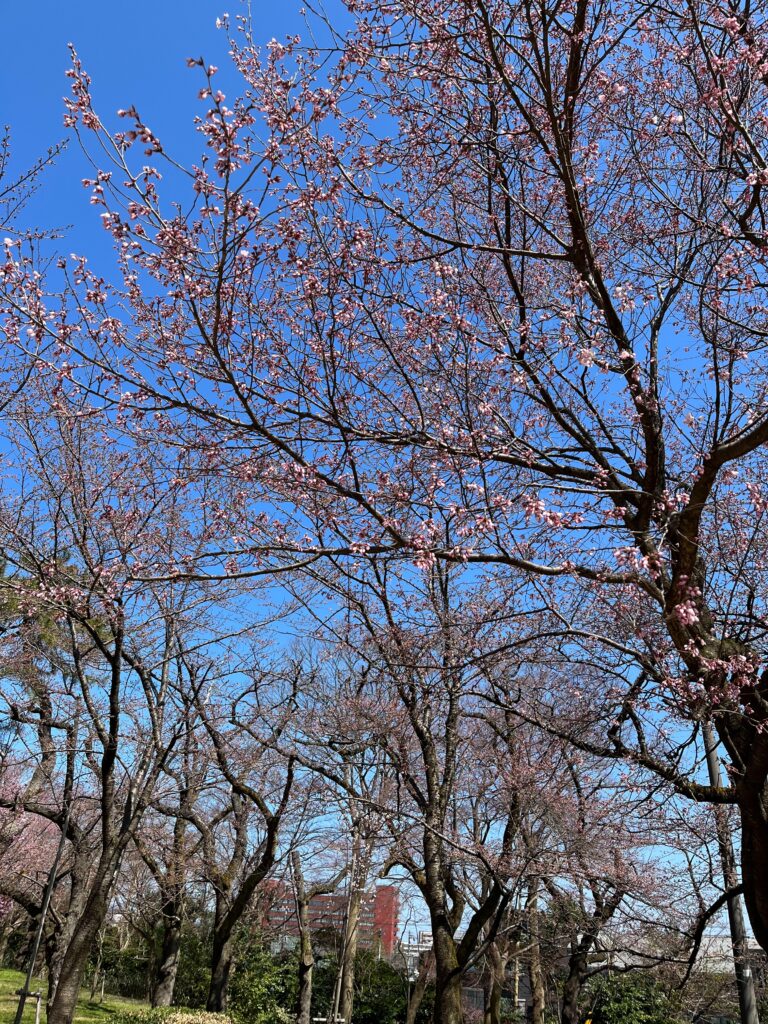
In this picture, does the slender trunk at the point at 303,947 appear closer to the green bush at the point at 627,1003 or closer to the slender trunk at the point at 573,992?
the slender trunk at the point at 573,992

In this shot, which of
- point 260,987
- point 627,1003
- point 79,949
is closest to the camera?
point 79,949

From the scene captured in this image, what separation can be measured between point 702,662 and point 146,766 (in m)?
7.30

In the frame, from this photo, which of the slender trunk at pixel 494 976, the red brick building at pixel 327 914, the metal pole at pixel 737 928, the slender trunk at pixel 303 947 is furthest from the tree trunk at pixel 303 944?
the metal pole at pixel 737 928

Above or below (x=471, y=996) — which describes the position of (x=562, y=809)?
above

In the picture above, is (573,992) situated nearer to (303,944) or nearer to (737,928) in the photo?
(737,928)

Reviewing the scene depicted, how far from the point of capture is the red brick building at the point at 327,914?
67.7 ft

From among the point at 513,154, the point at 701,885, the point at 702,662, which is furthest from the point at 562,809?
the point at 513,154

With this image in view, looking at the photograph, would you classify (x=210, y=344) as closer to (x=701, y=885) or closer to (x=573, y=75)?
(x=573, y=75)

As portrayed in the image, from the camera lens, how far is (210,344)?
12.8 ft

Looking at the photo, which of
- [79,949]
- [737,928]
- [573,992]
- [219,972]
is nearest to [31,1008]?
[219,972]

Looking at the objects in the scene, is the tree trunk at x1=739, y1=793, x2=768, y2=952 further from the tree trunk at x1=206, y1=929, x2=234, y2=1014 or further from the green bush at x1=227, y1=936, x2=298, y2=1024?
the green bush at x1=227, y1=936, x2=298, y2=1024

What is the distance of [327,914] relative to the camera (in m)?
23.2

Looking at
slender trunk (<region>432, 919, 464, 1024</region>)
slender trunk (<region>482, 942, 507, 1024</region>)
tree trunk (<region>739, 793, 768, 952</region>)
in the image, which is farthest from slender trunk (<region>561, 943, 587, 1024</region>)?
tree trunk (<region>739, 793, 768, 952</region>)

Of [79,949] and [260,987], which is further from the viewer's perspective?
[260,987]
